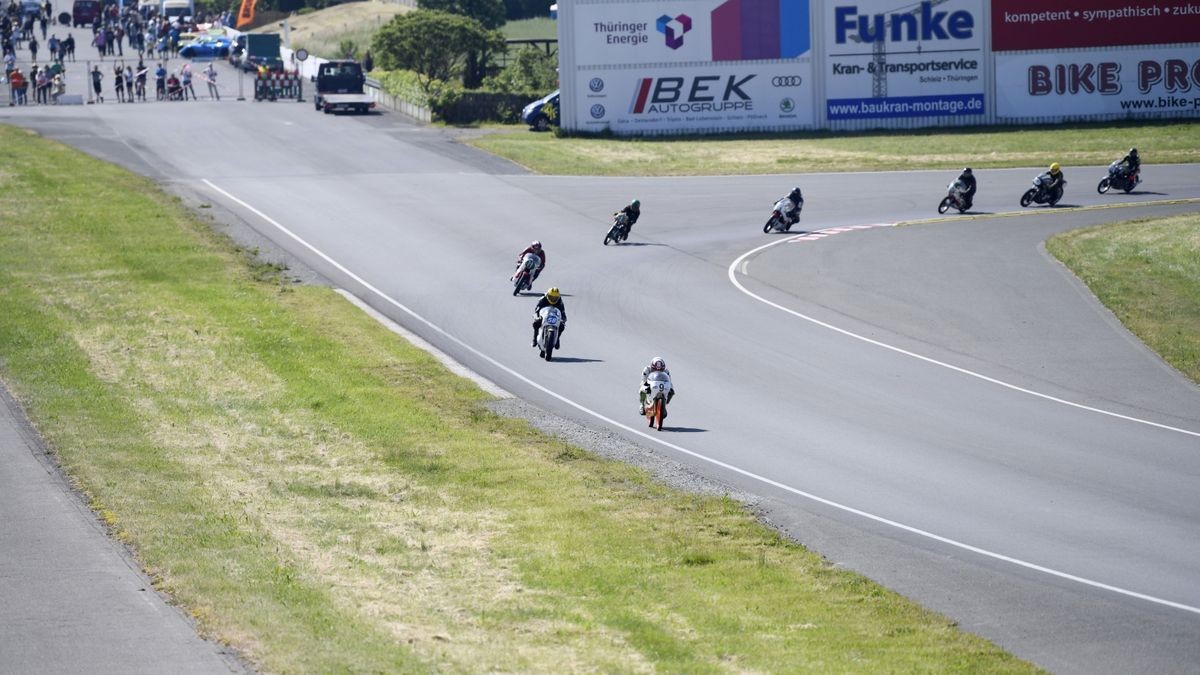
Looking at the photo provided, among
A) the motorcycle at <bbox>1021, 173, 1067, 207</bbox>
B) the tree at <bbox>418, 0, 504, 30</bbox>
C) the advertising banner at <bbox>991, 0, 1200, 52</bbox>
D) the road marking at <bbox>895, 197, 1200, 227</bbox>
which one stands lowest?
the road marking at <bbox>895, 197, 1200, 227</bbox>

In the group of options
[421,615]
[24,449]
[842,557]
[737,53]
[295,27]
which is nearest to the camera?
[421,615]

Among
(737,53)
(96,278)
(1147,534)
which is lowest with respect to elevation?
(1147,534)

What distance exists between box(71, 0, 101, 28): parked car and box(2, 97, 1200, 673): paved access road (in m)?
55.5

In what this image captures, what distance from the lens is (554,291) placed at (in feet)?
86.3

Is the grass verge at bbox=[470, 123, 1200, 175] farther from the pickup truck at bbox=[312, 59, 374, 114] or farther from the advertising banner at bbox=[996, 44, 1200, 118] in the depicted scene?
the pickup truck at bbox=[312, 59, 374, 114]

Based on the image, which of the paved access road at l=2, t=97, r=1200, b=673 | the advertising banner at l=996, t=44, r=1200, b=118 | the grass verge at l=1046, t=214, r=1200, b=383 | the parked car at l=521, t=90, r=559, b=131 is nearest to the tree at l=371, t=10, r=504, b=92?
the parked car at l=521, t=90, r=559, b=131

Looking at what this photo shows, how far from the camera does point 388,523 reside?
16.8 m

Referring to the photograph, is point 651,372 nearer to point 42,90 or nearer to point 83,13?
point 42,90

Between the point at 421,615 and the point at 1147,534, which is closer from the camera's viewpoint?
the point at 421,615

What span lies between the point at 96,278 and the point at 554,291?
13655 mm

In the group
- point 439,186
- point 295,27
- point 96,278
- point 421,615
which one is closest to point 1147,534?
point 421,615

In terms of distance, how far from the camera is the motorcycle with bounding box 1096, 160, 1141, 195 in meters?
47.1

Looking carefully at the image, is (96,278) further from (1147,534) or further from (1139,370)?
(1147,534)

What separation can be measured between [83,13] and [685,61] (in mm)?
62279
